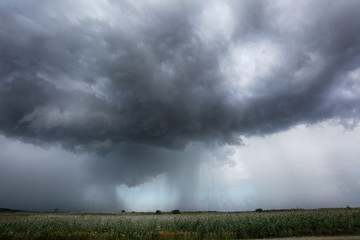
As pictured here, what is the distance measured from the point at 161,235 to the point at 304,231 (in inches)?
719

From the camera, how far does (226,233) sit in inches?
1064

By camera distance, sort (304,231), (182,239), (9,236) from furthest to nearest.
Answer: (304,231), (9,236), (182,239)

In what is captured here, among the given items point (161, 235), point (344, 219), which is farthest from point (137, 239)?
point (344, 219)

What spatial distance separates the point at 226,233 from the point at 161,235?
794 centimetres

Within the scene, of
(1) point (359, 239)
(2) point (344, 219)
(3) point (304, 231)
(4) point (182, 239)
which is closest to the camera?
(1) point (359, 239)

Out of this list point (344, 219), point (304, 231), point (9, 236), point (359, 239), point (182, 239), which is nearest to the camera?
point (359, 239)

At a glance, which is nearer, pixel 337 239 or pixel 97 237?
pixel 337 239

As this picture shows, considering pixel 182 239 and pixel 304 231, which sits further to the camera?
pixel 304 231

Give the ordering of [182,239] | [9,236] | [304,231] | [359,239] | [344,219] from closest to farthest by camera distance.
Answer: [359,239]
[182,239]
[9,236]
[304,231]
[344,219]

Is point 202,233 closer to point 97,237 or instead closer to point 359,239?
point 97,237

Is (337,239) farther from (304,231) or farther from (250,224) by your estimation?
(250,224)

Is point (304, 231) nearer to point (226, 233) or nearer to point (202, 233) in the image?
point (226, 233)

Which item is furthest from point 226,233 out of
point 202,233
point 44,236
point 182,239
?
point 44,236

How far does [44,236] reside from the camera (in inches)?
1067
